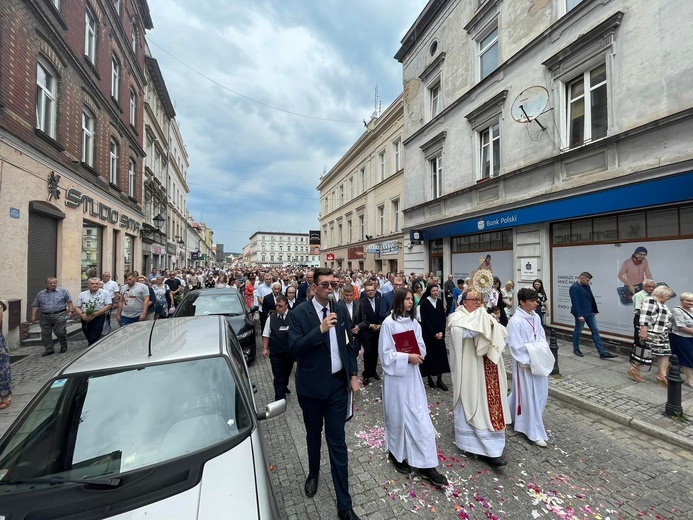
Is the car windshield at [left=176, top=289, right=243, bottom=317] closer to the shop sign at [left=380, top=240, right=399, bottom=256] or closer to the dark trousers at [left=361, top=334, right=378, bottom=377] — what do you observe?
the dark trousers at [left=361, top=334, right=378, bottom=377]

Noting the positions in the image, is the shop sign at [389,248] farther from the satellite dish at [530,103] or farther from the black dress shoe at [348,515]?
the black dress shoe at [348,515]

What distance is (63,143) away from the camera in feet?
32.7

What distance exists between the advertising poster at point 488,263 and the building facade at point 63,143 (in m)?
14.0

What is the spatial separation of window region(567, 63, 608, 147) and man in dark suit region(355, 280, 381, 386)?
738 centimetres

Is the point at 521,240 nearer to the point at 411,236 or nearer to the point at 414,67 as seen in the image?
the point at 411,236

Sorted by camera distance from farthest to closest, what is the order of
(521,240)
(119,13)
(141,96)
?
(141,96) → (119,13) → (521,240)

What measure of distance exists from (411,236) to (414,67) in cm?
928

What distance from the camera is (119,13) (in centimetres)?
1541

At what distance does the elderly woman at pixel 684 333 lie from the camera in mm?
4925

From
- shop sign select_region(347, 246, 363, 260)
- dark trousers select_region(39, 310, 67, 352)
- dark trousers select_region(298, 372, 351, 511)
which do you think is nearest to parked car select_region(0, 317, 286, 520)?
dark trousers select_region(298, 372, 351, 511)

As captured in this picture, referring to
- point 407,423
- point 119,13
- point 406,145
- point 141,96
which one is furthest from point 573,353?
point 141,96

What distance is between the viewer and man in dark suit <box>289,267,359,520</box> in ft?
8.66

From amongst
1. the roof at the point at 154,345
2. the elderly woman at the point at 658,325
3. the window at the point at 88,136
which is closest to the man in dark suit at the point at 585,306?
the elderly woman at the point at 658,325

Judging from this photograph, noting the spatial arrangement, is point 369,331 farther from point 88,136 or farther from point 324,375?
point 88,136
